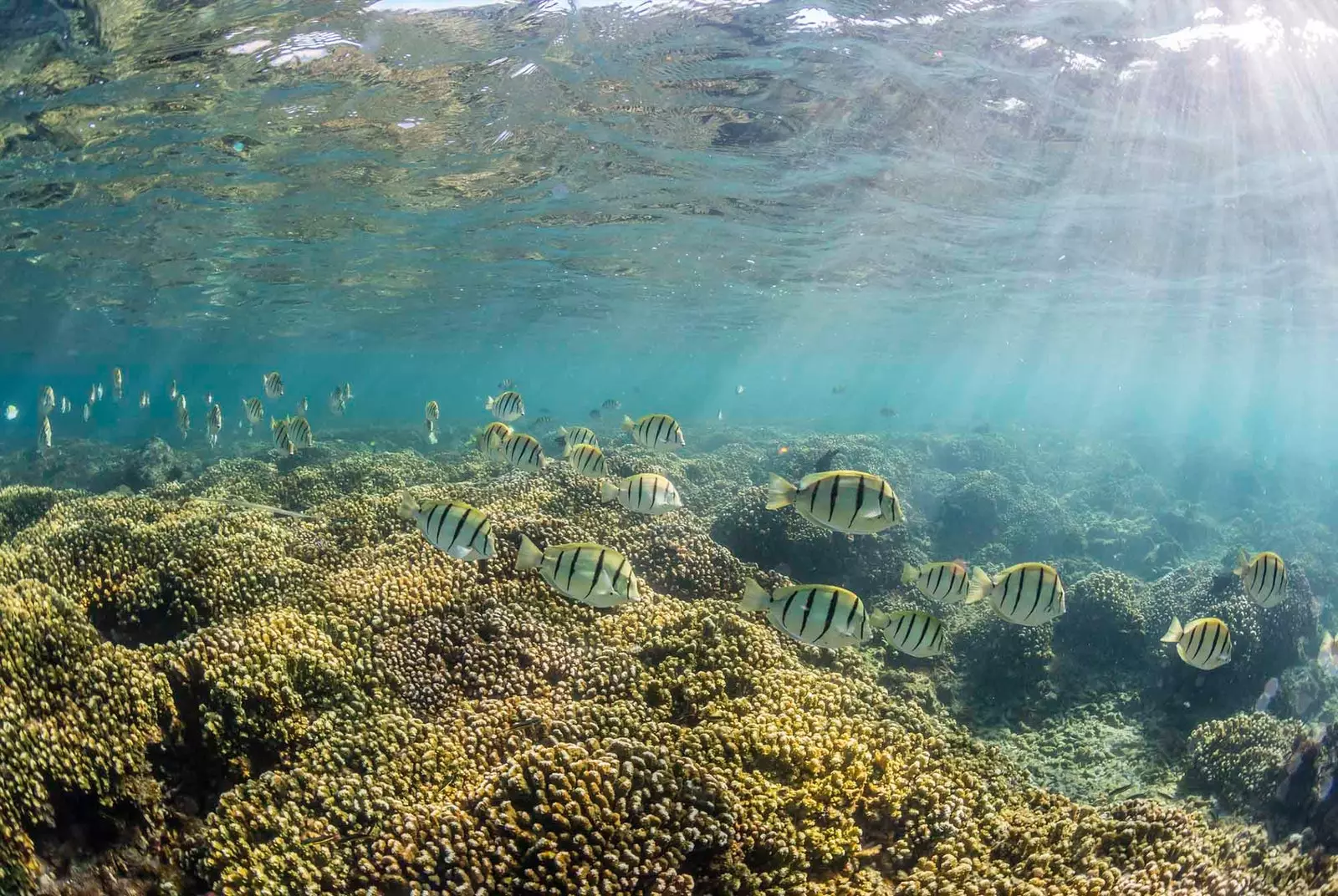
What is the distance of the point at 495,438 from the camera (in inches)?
340

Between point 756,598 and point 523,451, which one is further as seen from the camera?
point 523,451

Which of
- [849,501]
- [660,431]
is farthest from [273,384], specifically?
[849,501]

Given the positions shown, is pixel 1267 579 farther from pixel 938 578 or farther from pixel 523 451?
pixel 523 451

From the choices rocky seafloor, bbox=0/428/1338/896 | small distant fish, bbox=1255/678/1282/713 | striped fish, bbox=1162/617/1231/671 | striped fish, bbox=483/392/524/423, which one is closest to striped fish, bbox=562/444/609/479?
rocky seafloor, bbox=0/428/1338/896

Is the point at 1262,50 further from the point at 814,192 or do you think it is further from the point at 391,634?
the point at 391,634

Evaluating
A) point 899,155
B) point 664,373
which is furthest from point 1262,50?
point 664,373

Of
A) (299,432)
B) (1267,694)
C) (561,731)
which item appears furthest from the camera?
(299,432)

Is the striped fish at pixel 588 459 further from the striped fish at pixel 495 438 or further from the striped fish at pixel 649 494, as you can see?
the striped fish at pixel 649 494

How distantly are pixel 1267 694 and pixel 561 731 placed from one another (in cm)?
1087

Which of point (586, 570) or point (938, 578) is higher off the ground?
point (586, 570)

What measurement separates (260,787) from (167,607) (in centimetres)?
305

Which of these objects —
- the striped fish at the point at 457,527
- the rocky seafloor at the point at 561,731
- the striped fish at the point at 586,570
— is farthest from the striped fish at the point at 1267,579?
the striped fish at the point at 457,527

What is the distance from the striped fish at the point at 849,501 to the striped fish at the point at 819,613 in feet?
1.81

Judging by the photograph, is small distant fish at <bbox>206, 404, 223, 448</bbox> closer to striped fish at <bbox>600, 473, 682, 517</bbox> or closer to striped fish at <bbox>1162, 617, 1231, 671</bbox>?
striped fish at <bbox>600, 473, 682, 517</bbox>
